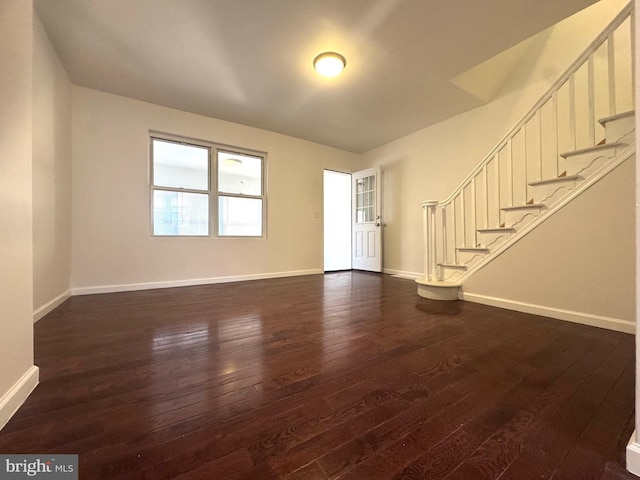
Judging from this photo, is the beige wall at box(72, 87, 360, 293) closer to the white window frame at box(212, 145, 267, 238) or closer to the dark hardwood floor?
the white window frame at box(212, 145, 267, 238)

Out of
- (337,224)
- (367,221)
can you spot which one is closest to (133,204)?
(367,221)

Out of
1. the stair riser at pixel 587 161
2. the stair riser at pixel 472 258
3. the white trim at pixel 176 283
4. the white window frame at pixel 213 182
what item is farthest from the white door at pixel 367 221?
the stair riser at pixel 587 161

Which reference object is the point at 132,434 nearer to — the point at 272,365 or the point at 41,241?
the point at 272,365

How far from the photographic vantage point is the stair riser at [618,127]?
1933 millimetres

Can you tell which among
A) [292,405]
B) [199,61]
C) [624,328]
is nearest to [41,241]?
[199,61]

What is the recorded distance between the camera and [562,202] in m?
2.16

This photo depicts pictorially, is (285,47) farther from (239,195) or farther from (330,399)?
(330,399)

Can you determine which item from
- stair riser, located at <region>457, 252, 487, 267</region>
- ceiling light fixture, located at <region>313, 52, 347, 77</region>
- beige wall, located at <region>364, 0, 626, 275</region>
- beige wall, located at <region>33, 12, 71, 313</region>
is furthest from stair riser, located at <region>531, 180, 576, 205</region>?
beige wall, located at <region>33, 12, 71, 313</region>

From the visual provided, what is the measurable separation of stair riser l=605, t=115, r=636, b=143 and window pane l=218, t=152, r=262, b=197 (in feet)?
13.9

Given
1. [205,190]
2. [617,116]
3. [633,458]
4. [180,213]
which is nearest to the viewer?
[633,458]

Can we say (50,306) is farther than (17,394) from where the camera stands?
Yes

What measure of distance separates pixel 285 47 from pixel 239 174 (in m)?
2.27

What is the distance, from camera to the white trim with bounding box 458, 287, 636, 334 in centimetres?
187

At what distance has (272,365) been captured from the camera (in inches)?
54.4
